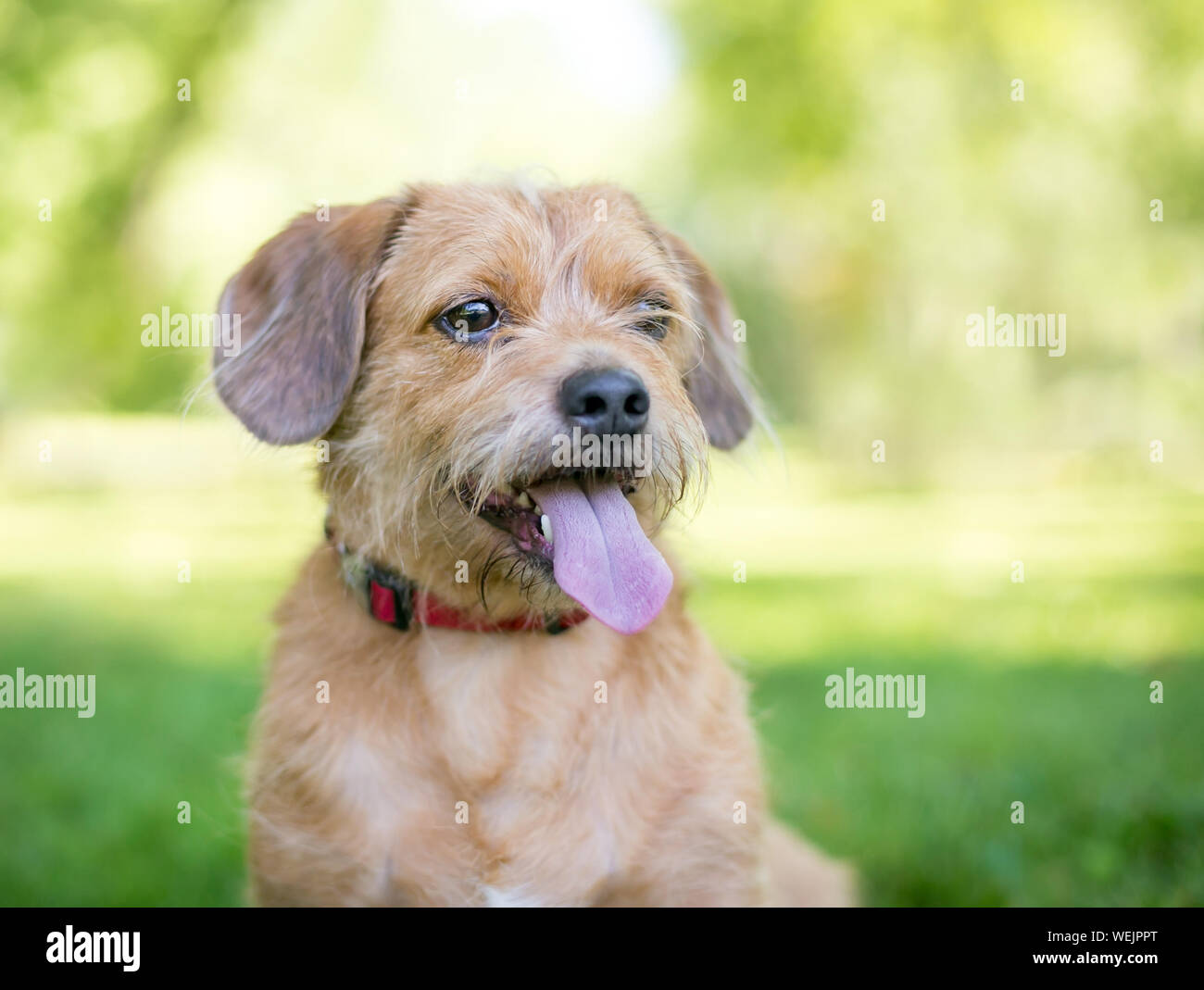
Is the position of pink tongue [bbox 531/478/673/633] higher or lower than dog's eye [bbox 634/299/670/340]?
lower

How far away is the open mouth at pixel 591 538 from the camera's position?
3018 millimetres

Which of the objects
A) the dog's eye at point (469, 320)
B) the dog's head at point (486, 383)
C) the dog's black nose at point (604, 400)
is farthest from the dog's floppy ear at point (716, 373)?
the dog's black nose at point (604, 400)

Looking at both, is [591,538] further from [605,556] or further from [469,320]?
[469,320]

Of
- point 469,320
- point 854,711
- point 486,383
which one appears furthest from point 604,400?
point 854,711

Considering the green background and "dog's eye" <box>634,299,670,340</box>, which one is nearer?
"dog's eye" <box>634,299,670,340</box>

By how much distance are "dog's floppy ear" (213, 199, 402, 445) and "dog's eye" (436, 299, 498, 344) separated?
27 cm

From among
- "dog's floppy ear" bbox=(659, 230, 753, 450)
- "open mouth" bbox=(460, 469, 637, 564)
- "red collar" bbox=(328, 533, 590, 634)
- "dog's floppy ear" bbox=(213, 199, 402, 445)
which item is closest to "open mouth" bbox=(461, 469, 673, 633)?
"open mouth" bbox=(460, 469, 637, 564)

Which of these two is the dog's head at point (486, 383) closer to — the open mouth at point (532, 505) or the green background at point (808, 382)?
the open mouth at point (532, 505)

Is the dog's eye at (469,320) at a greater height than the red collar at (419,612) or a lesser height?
greater

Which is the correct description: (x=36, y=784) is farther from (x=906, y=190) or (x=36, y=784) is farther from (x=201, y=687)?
(x=906, y=190)

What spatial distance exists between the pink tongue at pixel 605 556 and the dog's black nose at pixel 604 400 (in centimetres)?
23

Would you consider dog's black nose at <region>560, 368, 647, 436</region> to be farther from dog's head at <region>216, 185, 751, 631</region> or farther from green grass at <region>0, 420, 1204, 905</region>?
green grass at <region>0, 420, 1204, 905</region>

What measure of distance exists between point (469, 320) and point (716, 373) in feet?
3.16

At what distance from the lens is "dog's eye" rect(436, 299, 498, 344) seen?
333 cm
